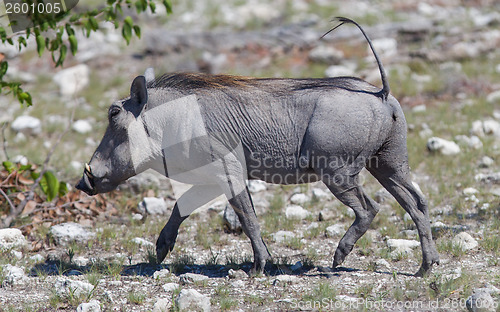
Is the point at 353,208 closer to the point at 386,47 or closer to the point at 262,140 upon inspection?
the point at 262,140

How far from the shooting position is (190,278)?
5.09 metres

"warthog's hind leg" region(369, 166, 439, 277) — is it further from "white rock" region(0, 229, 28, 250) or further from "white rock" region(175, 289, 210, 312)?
"white rock" region(0, 229, 28, 250)

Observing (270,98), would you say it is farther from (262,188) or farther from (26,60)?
(26,60)

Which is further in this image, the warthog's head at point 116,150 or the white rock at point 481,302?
the warthog's head at point 116,150

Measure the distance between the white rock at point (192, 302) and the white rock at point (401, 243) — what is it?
2061 mm

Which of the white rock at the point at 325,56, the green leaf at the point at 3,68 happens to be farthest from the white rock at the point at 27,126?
the white rock at the point at 325,56

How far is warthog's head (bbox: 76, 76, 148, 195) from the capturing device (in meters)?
5.39

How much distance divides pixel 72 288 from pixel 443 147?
214 inches

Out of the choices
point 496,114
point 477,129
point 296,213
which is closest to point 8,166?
point 296,213

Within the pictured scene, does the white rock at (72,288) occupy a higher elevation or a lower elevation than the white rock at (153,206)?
higher

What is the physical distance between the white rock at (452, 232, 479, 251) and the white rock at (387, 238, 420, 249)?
0.35m

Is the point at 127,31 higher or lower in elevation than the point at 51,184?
higher

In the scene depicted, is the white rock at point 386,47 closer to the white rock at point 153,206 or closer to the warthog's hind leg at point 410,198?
the white rock at point 153,206

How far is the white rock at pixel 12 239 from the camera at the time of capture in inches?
238
